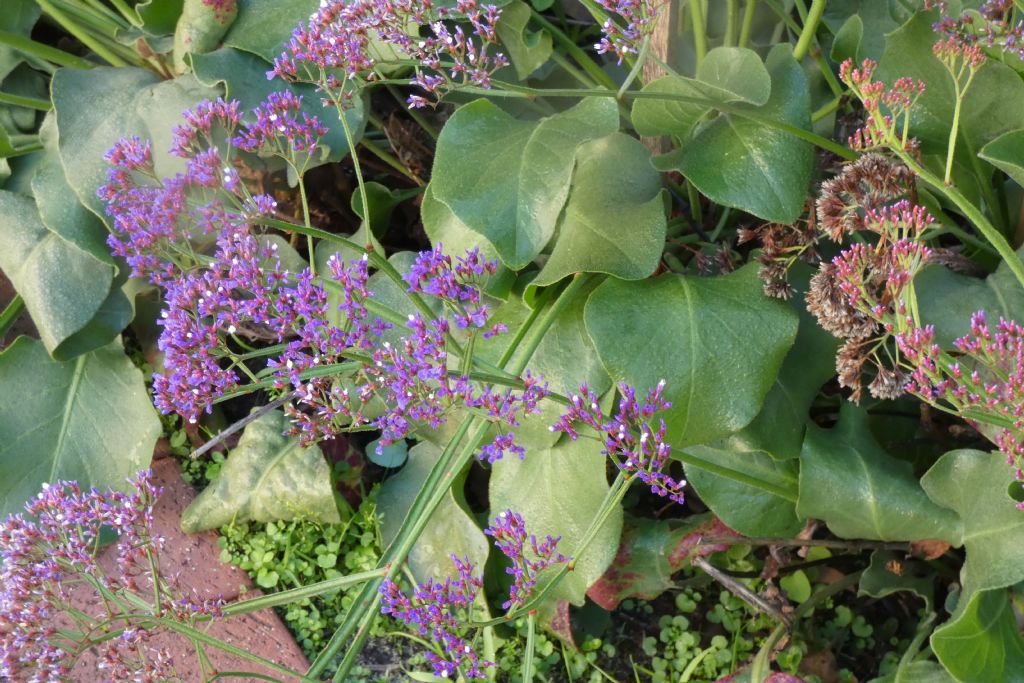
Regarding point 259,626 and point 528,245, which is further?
point 259,626

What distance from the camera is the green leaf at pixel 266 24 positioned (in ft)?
5.68

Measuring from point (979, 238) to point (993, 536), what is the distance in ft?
1.66

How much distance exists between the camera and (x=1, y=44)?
1996 mm

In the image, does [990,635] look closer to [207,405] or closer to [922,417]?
[922,417]

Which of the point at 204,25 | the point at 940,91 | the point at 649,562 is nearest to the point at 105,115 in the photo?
the point at 204,25

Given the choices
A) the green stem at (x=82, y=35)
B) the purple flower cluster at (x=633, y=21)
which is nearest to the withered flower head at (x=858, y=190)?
the purple flower cluster at (x=633, y=21)

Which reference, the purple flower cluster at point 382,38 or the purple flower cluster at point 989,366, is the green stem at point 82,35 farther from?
the purple flower cluster at point 989,366

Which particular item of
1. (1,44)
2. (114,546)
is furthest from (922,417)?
(1,44)

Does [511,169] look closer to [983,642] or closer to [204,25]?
[204,25]

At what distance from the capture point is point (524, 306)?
166 cm

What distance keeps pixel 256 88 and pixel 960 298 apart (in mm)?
1187

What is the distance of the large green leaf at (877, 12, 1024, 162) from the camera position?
59.4 inches

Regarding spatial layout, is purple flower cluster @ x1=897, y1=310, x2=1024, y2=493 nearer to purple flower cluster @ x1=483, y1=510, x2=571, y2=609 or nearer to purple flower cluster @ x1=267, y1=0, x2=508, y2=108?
purple flower cluster @ x1=483, y1=510, x2=571, y2=609

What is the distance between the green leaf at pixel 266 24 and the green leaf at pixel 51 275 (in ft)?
1.52
